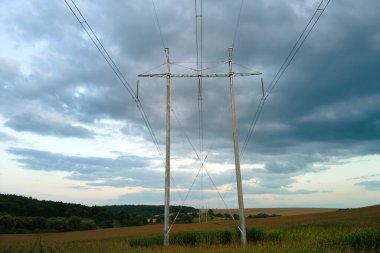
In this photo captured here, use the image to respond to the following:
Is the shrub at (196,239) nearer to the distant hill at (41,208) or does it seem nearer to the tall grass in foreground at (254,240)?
the tall grass in foreground at (254,240)

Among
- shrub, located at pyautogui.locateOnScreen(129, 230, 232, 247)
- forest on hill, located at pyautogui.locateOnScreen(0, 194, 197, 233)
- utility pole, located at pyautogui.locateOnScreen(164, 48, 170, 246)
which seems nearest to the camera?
utility pole, located at pyautogui.locateOnScreen(164, 48, 170, 246)

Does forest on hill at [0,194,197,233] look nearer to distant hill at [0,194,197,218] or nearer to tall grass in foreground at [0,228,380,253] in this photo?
distant hill at [0,194,197,218]

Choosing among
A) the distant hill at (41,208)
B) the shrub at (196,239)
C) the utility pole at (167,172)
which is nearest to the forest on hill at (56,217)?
the distant hill at (41,208)

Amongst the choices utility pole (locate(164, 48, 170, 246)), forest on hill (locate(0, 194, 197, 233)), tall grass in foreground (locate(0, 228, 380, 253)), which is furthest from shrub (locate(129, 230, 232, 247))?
forest on hill (locate(0, 194, 197, 233))

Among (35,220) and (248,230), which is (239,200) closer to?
(248,230)

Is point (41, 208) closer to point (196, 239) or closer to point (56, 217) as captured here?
point (56, 217)

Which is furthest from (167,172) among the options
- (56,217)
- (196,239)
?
(56,217)

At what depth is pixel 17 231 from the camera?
346 ft

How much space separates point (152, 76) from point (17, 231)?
9516 centimetres

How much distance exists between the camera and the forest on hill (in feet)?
357

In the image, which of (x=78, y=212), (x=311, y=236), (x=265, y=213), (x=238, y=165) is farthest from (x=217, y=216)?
(x=238, y=165)

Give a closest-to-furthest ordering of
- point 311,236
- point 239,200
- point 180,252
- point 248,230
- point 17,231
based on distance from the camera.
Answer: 1. point 180,252
2. point 239,200
3. point 311,236
4. point 248,230
5. point 17,231

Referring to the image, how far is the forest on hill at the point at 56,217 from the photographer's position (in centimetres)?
10881

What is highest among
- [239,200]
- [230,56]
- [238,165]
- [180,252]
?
[230,56]
